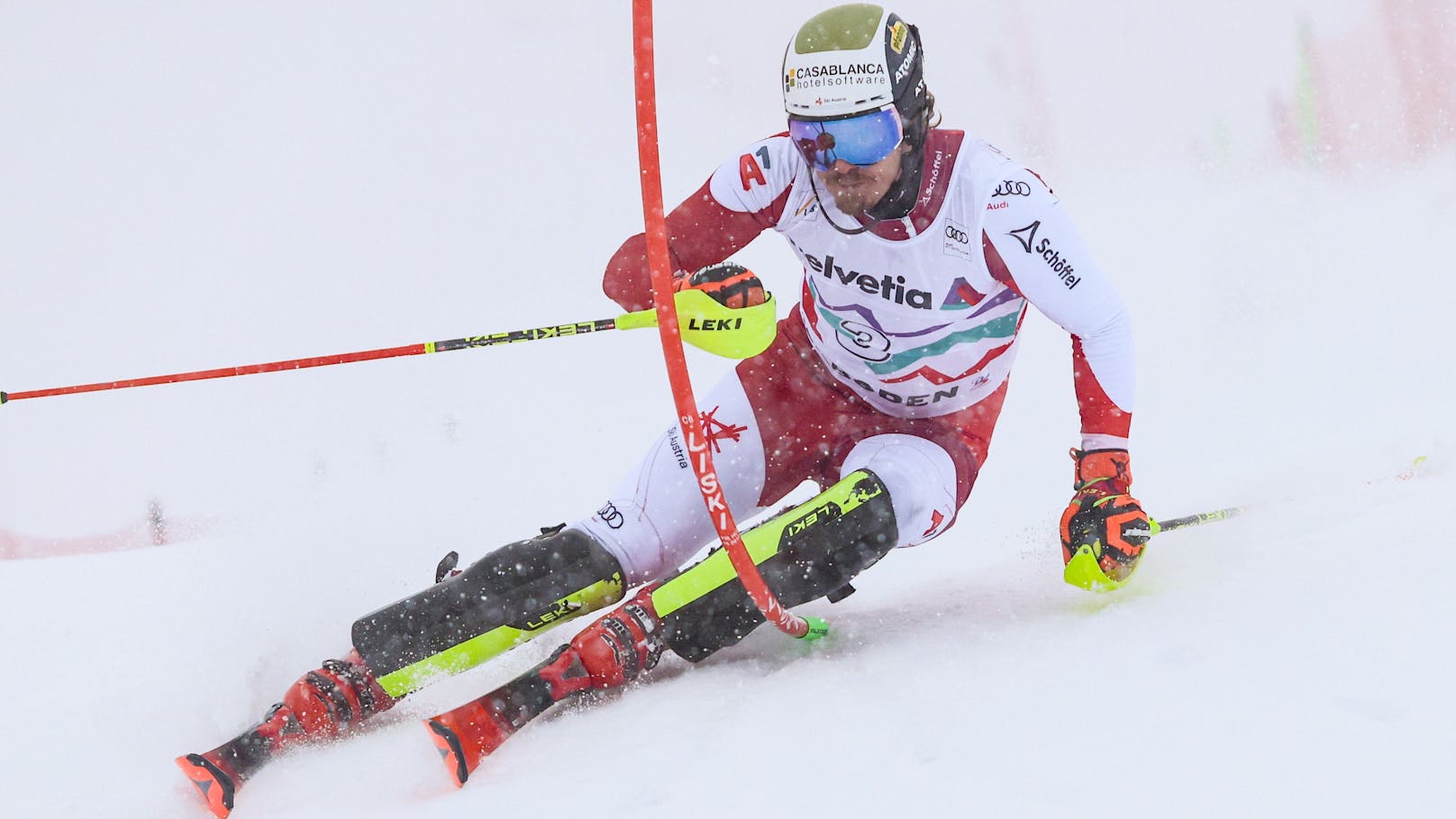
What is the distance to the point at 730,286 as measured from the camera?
2379mm

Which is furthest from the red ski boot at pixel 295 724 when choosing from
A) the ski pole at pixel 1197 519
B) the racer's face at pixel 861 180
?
the ski pole at pixel 1197 519

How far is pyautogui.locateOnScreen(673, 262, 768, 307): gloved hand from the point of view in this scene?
7.76 ft

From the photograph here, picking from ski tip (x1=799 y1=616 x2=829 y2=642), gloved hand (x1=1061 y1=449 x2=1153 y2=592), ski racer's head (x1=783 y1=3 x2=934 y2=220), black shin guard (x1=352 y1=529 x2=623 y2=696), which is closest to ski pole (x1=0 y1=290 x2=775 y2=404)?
ski racer's head (x1=783 y1=3 x2=934 y2=220)

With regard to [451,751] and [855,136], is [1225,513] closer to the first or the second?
[855,136]

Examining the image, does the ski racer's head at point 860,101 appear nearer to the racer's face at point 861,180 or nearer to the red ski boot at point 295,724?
the racer's face at point 861,180

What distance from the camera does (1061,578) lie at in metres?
2.73

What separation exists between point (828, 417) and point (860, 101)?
84 cm

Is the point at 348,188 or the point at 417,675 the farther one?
the point at 348,188

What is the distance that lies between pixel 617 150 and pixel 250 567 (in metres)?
4.62

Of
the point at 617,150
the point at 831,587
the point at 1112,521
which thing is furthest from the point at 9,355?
the point at 1112,521

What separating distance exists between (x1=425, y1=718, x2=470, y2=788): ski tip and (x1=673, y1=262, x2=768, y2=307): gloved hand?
Result: 3.29 ft

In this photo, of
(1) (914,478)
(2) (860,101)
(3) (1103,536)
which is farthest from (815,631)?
(2) (860,101)

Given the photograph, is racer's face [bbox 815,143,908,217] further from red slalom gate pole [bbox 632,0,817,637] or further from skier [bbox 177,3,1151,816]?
red slalom gate pole [bbox 632,0,817,637]

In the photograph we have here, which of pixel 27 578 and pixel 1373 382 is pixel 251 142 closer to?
pixel 27 578
